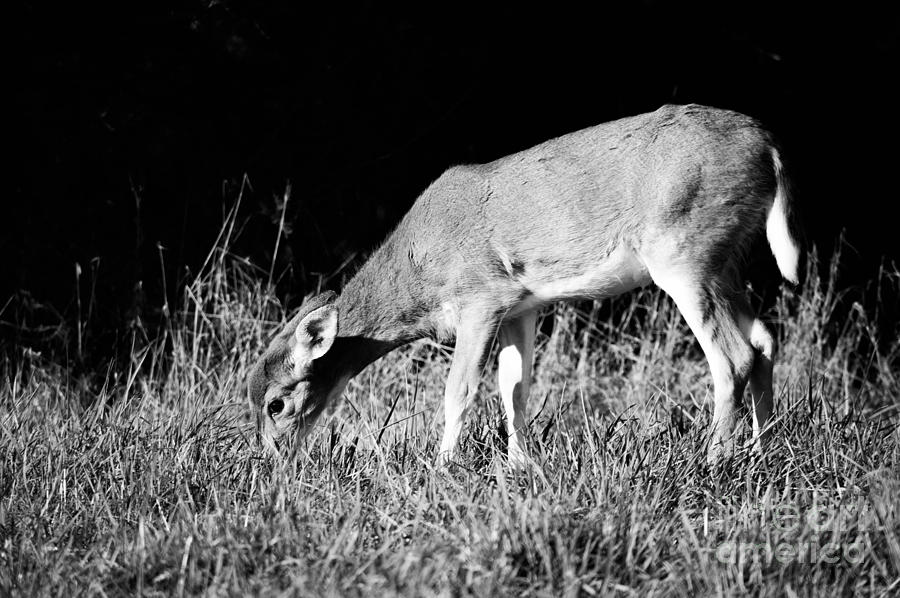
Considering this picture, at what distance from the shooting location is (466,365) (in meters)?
5.29

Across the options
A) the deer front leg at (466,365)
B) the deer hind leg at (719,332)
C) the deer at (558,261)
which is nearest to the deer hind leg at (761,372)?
A: the deer at (558,261)

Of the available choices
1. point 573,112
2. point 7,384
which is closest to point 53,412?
point 7,384

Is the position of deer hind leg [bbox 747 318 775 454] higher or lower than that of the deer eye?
lower

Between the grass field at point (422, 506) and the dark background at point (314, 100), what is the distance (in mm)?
2124

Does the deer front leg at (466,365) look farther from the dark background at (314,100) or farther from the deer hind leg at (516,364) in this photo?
the dark background at (314,100)

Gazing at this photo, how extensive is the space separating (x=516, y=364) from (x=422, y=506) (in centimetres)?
195

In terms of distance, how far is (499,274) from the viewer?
533 centimetres

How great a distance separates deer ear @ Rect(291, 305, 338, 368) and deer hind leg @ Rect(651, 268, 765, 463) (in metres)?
1.62

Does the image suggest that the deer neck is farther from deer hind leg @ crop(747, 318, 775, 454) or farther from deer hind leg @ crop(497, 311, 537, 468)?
deer hind leg @ crop(747, 318, 775, 454)

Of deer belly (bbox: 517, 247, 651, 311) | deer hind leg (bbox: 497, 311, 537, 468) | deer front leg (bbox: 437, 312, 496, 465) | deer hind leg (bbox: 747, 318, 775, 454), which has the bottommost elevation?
deer hind leg (bbox: 747, 318, 775, 454)

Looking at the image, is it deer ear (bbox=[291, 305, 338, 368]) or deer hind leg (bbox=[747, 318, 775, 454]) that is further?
deer ear (bbox=[291, 305, 338, 368])

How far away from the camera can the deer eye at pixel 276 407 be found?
5512 mm

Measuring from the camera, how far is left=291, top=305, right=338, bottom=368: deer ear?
529cm

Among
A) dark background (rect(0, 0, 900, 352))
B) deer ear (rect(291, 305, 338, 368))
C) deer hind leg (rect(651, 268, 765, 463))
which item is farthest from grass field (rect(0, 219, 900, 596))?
dark background (rect(0, 0, 900, 352))
